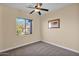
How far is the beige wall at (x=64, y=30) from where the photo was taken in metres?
1.97

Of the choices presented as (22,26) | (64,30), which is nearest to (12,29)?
(22,26)

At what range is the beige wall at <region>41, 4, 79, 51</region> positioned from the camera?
6.47ft

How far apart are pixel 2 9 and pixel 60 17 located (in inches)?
54.2

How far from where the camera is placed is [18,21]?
71.0 inches

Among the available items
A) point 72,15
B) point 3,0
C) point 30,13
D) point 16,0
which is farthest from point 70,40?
point 3,0

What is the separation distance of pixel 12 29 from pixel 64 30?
4.17 feet

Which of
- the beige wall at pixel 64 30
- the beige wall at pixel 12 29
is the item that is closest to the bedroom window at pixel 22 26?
the beige wall at pixel 12 29

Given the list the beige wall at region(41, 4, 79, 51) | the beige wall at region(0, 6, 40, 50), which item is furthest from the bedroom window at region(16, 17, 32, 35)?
the beige wall at region(41, 4, 79, 51)

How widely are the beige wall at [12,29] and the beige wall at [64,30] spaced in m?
0.21

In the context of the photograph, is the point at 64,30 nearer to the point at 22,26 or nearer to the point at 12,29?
the point at 22,26

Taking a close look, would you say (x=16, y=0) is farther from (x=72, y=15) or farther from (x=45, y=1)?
(x=72, y=15)

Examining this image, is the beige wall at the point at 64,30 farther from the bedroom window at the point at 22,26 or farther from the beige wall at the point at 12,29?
the bedroom window at the point at 22,26

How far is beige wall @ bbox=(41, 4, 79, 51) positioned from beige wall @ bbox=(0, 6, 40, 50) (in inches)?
8.1

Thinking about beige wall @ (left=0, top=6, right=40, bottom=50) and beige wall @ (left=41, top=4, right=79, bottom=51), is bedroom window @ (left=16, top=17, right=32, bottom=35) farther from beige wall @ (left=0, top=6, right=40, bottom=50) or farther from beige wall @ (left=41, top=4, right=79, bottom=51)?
beige wall @ (left=41, top=4, right=79, bottom=51)
